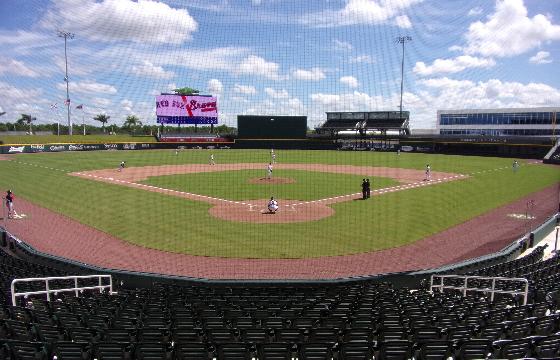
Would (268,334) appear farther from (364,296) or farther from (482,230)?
(482,230)

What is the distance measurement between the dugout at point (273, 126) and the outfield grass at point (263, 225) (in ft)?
124

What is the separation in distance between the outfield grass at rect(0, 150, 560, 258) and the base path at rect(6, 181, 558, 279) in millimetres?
744

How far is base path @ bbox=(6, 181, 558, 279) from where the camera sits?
1388 centimetres

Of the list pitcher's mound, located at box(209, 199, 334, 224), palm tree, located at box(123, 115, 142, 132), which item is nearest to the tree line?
palm tree, located at box(123, 115, 142, 132)

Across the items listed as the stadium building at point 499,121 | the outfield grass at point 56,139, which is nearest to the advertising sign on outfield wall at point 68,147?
the outfield grass at point 56,139

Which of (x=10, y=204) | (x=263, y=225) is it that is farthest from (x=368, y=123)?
(x=10, y=204)

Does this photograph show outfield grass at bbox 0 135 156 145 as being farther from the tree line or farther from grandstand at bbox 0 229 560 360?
grandstand at bbox 0 229 560 360

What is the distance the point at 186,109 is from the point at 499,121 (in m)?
62.6

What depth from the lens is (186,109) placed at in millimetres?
73938

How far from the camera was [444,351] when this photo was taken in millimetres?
5406

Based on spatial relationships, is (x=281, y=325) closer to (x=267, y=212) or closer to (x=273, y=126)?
(x=267, y=212)

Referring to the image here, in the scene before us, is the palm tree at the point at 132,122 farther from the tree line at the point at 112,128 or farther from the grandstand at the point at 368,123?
the grandstand at the point at 368,123

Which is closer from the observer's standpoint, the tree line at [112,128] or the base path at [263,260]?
the base path at [263,260]

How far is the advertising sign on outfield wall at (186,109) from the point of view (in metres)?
72.1
